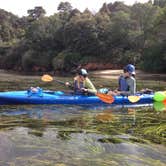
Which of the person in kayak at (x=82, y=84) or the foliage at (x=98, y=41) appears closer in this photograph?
the person in kayak at (x=82, y=84)

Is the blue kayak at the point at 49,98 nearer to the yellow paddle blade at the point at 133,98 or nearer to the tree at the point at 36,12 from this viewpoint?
the yellow paddle blade at the point at 133,98

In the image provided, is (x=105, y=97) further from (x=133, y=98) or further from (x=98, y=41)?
(x=98, y=41)

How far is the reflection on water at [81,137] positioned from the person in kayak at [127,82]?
4.95 feet

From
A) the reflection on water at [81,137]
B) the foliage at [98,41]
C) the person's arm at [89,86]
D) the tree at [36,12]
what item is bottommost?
the reflection on water at [81,137]

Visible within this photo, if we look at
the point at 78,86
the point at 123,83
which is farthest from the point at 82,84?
the point at 123,83

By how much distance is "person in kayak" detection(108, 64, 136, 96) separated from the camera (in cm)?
1298

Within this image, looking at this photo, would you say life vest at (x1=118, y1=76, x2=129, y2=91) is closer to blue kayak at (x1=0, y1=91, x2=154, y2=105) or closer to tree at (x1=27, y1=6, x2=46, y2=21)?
blue kayak at (x1=0, y1=91, x2=154, y2=105)

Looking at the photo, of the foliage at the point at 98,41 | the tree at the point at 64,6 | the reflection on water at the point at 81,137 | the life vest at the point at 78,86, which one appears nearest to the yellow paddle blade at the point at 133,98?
the reflection on water at the point at 81,137

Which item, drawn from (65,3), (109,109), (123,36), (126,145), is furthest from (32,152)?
(65,3)

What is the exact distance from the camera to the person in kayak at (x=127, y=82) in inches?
511

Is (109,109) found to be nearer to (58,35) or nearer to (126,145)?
(126,145)

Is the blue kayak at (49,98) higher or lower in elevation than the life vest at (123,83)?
lower

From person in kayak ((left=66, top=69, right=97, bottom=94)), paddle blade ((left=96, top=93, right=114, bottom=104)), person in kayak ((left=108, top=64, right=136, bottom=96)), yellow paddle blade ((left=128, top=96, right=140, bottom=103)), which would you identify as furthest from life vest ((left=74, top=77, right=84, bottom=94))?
yellow paddle blade ((left=128, top=96, right=140, bottom=103))

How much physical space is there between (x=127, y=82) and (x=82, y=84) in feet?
4.75
